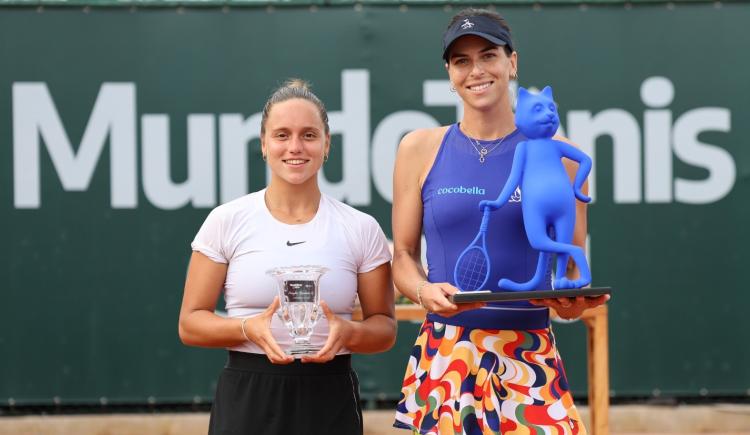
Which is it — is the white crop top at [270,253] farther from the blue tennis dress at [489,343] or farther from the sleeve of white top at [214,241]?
the blue tennis dress at [489,343]

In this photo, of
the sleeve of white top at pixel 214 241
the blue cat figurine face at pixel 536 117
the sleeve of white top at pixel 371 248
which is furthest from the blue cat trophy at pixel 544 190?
the sleeve of white top at pixel 214 241

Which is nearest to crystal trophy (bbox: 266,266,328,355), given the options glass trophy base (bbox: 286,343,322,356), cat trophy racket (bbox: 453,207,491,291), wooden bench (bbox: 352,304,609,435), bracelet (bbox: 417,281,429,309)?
glass trophy base (bbox: 286,343,322,356)

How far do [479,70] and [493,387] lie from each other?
0.79 m

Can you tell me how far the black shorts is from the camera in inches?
105

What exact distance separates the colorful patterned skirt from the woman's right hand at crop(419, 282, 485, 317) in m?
0.15

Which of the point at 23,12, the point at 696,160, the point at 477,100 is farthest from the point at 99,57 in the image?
the point at 477,100

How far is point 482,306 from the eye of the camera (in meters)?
2.63

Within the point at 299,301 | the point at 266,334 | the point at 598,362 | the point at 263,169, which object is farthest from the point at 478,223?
the point at 263,169

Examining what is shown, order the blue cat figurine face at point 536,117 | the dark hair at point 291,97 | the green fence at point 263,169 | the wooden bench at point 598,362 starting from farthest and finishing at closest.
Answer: the green fence at point 263,169, the wooden bench at point 598,362, the dark hair at point 291,97, the blue cat figurine face at point 536,117

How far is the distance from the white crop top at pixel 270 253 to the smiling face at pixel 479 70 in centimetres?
46

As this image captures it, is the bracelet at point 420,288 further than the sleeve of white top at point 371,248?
No

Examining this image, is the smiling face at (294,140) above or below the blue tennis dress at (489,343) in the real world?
above

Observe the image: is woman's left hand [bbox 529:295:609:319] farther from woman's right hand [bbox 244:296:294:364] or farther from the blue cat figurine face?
woman's right hand [bbox 244:296:294:364]

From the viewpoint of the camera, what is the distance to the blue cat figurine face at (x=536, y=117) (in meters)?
2.59
